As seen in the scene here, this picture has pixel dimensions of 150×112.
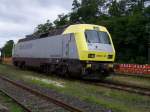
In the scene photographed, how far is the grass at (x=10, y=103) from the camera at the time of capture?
42.6 ft

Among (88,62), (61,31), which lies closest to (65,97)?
(88,62)

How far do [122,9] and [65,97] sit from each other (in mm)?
57213

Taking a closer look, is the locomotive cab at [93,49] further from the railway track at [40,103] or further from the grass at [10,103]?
the grass at [10,103]

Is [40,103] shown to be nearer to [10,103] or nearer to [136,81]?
[10,103]

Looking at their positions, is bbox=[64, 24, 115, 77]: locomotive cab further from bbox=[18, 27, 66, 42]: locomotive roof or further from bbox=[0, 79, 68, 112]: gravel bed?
bbox=[0, 79, 68, 112]: gravel bed

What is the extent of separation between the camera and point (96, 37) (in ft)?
78.7

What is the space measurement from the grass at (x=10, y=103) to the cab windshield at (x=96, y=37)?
751 cm

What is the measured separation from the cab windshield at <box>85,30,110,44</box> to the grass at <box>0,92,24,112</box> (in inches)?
296

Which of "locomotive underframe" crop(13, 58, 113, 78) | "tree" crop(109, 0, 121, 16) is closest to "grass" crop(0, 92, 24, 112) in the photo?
"locomotive underframe" crop(13, 58, 113, 78)

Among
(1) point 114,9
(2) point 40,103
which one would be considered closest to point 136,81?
(2) point 40,103

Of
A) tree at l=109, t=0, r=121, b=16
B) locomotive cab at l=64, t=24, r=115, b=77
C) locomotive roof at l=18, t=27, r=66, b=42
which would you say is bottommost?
locomotive cab at l=64, t=24, r=115, b=77

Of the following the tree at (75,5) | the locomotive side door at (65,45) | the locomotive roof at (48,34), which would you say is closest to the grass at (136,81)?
the locomotive side door at (65,45)

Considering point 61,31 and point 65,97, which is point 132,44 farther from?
point 65,97

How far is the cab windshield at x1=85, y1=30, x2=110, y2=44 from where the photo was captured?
2372cm
